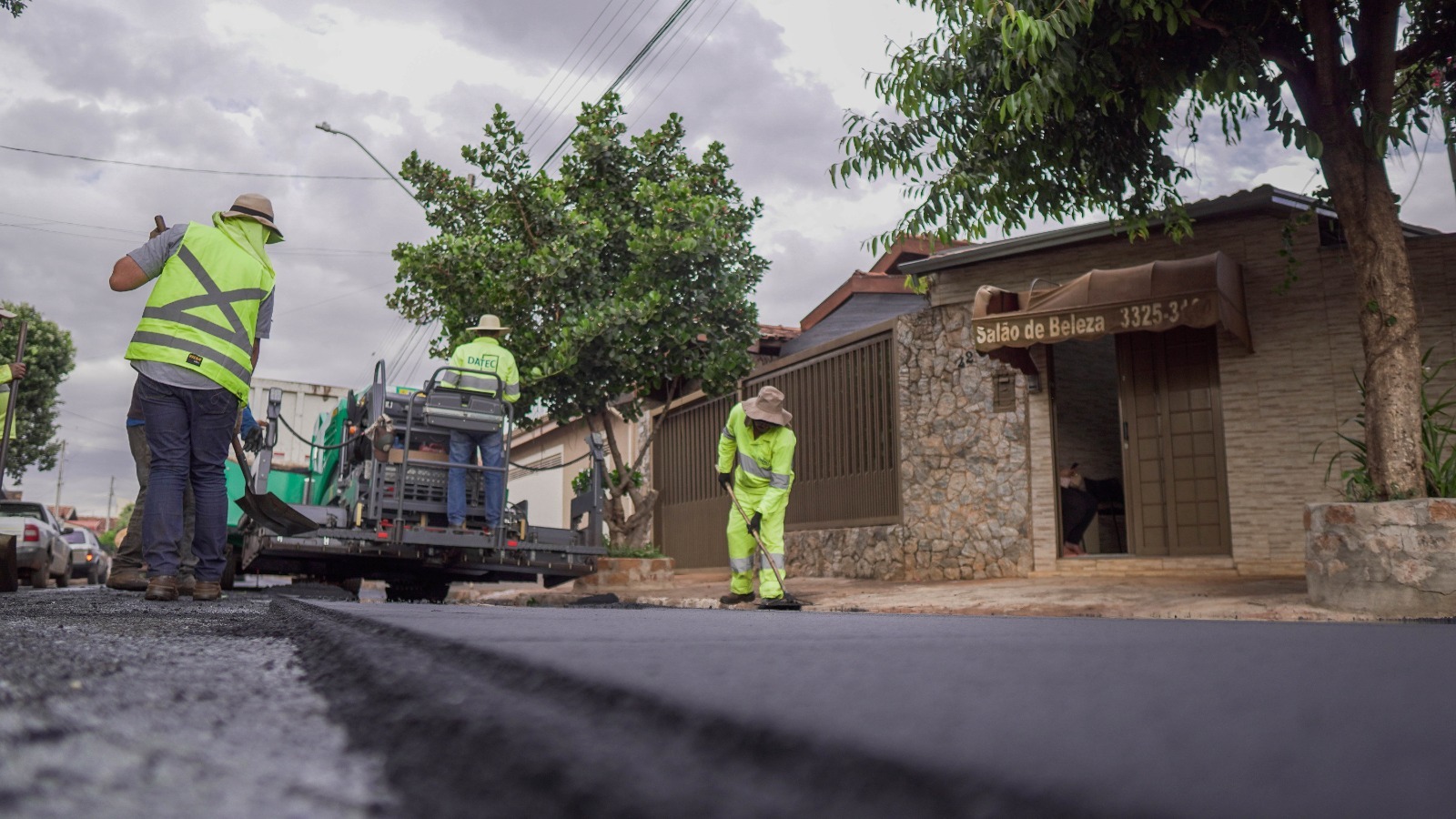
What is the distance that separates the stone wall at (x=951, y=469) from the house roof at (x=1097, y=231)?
60 centimetres

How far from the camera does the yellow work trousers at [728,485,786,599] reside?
9094mm

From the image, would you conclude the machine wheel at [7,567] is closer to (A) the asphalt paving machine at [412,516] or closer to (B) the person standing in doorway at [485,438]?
(A) the asphalt paving machine at [412,516]

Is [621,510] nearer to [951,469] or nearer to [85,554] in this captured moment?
[951,469]

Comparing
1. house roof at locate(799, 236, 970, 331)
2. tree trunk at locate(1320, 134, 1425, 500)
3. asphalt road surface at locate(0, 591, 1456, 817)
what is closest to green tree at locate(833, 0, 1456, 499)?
tree trunk at locate(1320, 134, 1425, 500)

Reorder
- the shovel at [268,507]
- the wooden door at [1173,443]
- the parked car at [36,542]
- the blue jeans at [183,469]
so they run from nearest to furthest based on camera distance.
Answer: the blue jeans at [183,469] < the shovel at [268,507] < the wooden door at [1173,443] < the parked car at [36,542]

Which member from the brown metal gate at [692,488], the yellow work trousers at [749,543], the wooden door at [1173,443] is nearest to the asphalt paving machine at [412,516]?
the yellow work trousers at [749,543]

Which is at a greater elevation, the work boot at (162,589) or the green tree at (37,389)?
the green tree at (37,389)

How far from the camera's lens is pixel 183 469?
5332 mm

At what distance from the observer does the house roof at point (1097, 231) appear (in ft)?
36.5

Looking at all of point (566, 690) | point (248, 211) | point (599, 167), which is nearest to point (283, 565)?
point (248, 211)

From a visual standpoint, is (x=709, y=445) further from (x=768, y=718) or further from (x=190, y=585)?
(x=768, y=718)

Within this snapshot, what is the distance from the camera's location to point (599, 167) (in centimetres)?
1412

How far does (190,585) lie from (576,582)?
7.37m

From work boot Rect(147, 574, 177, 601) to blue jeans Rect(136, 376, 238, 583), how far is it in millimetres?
90
